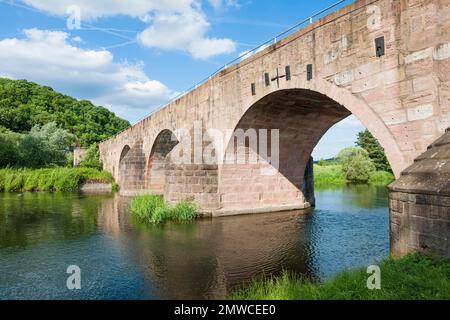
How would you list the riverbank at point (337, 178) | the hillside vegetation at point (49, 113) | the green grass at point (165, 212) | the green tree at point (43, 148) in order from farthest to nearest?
1. the hillside vegetation at point (49, 113)
2. the riverbank at point (337, 178)
3. the green tree at point (43, 148)
4. the green grass at point (165, 212)

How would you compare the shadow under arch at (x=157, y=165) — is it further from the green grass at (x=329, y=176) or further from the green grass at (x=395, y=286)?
the green grass at (x=395, y=286)

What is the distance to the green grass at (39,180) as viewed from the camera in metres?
30.9

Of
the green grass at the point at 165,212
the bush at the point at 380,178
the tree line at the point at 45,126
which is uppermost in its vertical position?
the tree line at the point at 45,126

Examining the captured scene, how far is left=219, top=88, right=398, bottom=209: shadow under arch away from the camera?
1403 centimetres

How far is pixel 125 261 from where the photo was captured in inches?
359

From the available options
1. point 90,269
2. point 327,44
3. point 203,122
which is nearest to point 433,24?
point 327,44

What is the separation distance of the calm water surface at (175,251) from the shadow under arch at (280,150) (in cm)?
122

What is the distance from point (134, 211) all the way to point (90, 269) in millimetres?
8815

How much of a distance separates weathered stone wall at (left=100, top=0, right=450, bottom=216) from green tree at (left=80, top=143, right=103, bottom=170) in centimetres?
3216

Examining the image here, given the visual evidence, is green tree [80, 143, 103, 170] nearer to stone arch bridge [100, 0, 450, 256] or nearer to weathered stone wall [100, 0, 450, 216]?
stone arch bridge [100, 0, 450, 256]

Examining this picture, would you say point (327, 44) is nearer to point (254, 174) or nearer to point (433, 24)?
point (433, 24)

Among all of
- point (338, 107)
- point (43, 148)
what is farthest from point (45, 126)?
point (338, 107)

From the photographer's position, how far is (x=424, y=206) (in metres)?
5.47

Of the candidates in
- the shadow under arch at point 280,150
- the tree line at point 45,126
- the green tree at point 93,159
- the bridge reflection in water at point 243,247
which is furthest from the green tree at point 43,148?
the shadow under arch at point 280,150
